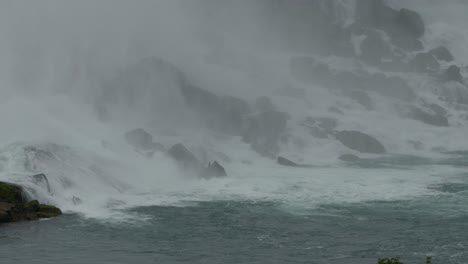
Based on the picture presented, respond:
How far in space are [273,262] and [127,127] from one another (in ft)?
148

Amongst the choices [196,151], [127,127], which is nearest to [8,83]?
[127,127]

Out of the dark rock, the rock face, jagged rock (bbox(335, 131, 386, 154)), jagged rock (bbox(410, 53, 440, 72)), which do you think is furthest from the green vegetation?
the dark rock

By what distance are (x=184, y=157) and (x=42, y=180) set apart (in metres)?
18.3

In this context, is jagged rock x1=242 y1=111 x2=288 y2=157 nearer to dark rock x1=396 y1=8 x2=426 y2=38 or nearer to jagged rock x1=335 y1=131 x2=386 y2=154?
jagged rock x1=335 y1=131 x2=386 y2=154

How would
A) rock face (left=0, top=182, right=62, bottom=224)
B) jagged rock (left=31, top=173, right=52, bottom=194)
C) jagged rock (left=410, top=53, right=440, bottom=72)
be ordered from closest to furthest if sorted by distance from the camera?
rock face (left=0, top=182, right=62, bottom=224), jagged rock (left=31, top=173, right=52, bottom=194), jagged rock (left=410, top=53, right=440, bottom=72)

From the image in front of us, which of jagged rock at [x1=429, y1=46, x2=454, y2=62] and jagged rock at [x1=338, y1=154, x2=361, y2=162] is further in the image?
jagged rock at [x1=429, y1=46, x2=454, y2=62]

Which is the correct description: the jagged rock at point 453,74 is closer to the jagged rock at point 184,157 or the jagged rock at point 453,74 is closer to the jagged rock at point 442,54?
the jagged rock at point 442,54

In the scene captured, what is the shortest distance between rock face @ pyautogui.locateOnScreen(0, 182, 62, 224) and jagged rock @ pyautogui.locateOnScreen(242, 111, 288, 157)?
33714 mm

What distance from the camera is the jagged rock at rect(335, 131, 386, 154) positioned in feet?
304

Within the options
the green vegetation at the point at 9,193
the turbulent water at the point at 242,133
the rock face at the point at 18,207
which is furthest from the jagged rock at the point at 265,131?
the green vegetation at the point at 9,193

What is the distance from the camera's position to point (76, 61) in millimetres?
105438

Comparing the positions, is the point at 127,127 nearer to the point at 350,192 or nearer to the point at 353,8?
the point at 350,192

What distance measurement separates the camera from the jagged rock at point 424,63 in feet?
401

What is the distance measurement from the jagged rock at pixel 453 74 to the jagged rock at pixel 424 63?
116 inches
